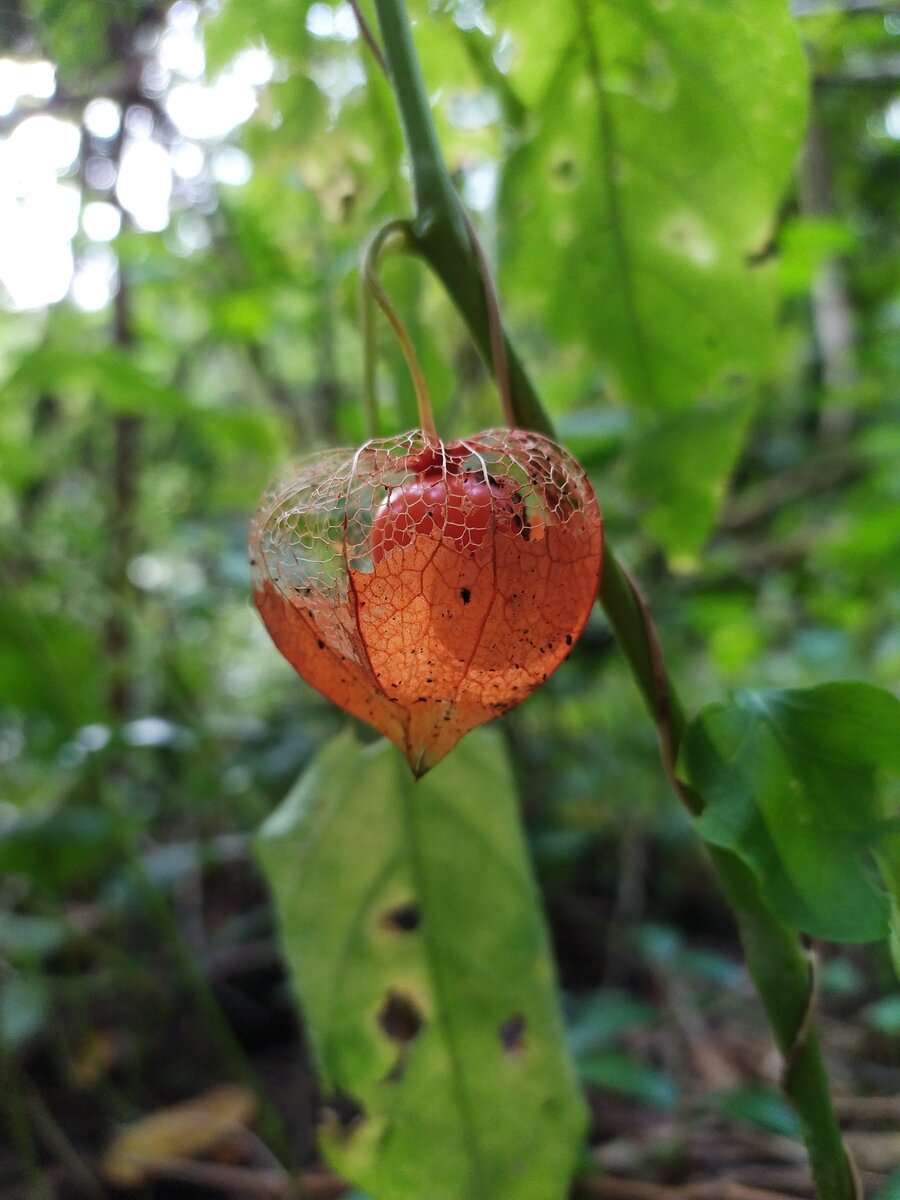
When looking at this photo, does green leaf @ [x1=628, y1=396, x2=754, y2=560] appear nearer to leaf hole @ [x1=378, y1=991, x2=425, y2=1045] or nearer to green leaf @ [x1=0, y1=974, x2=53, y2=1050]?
leaf hole @ [x1=378, y1=991, x2=425, y2=1045]

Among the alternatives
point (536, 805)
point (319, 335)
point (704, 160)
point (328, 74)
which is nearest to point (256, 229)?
point (319, 335)

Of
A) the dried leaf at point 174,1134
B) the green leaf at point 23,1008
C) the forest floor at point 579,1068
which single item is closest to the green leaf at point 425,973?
the forest floor at point 579,1068

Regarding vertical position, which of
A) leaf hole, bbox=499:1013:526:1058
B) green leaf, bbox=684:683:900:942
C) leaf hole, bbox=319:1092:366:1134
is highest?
green leaf, bbox=684:683:900:942

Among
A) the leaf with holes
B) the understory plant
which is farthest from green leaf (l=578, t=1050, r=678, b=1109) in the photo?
the leaf with holes

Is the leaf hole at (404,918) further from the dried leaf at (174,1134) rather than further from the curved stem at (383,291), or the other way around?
the dried leaf at (174,1134)

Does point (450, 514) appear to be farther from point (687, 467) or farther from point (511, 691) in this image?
point (687, 467)

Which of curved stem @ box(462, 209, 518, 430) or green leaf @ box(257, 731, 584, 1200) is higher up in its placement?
curved stem @ box(462, 209, 518, 430)
